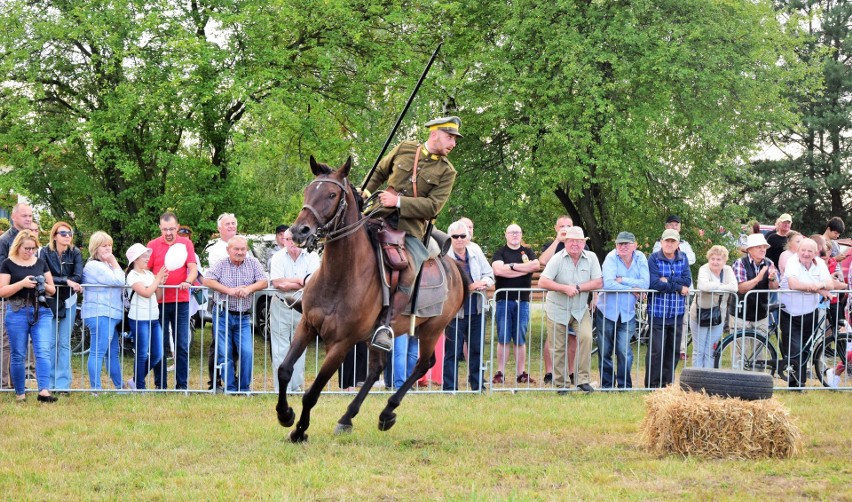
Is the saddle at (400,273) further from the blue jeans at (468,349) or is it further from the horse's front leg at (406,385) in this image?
the blue jeans at (468,349)

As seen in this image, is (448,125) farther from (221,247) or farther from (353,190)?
(221,247)

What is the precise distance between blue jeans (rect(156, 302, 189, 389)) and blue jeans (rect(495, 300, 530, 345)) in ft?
13.0

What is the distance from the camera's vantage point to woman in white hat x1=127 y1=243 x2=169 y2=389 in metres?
11.3

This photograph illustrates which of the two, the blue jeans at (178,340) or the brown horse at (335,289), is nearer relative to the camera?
the brown horse at (335,289)

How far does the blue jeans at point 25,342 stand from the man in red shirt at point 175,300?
1.34m

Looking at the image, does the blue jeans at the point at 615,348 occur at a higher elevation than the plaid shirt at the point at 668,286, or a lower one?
lower

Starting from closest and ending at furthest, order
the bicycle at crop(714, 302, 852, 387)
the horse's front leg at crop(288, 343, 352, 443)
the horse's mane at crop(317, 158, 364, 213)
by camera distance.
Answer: the horse's mane at crop(317, 158, 364, 213) < the horse's front leg at crop(288, 343, 352, 443) < the bicycle at crop(714, 302, 852, 387)

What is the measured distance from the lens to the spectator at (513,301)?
12453mm

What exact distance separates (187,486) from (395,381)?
560cm

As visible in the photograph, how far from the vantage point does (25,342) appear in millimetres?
10438

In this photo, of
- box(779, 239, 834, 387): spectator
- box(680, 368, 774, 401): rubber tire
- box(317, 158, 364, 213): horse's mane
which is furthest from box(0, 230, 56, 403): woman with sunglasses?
box(779, 239, 834, 387): spectator

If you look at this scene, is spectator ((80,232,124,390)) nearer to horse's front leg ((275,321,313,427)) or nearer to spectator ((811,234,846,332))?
horse's front leg ((275,321,313,427))

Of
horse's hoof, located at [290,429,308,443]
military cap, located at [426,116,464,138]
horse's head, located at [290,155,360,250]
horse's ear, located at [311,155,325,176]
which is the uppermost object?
military cap, located at [426,116,464,138]

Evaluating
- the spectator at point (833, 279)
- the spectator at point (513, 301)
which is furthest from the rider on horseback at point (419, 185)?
the spectator at point (833, 279)
